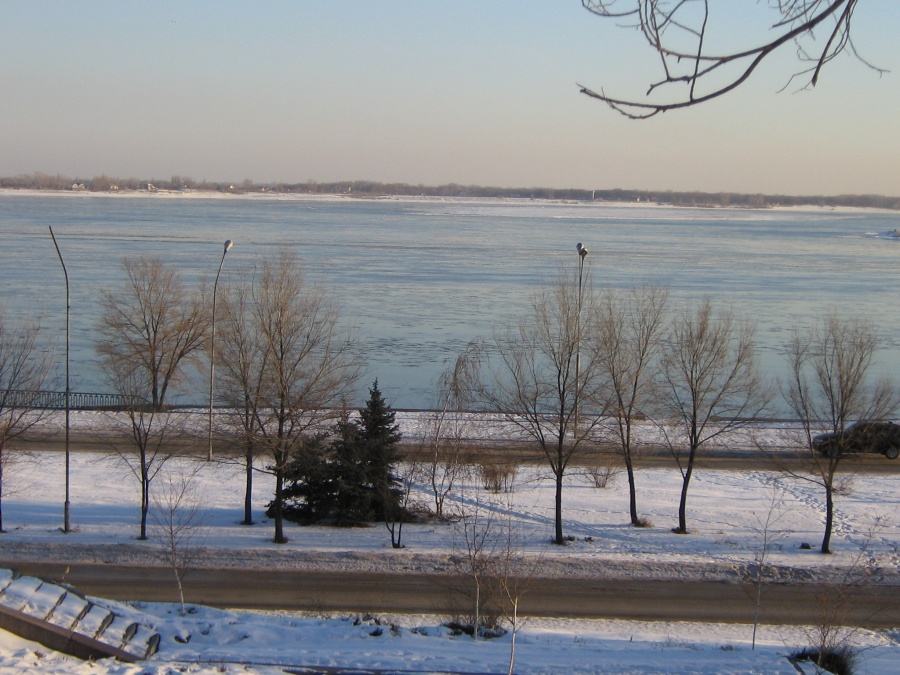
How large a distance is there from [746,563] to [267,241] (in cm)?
4902

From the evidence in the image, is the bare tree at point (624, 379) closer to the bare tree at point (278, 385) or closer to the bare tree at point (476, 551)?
the bare tree at point (476, 551)

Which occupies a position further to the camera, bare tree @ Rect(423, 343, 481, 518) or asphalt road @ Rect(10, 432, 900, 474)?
asphalt road @ Rect(10, 432, 900, 474)

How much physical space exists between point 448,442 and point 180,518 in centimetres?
544

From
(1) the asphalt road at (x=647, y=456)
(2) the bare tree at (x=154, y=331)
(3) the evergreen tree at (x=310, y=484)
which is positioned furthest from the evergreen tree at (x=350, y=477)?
(2) the bare tree at (x=154, y=331)

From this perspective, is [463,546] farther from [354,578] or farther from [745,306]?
[745,306]

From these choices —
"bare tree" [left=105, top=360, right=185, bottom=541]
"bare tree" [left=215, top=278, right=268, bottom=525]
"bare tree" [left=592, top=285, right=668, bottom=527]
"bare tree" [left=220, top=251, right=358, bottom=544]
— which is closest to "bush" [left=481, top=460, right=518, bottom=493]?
"bare tree" [left=592, top=285, right=668, bottom=527]

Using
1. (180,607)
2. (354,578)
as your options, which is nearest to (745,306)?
(354,578)

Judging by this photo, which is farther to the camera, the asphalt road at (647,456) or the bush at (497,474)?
the asphalt road at (647,456)

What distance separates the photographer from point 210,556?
45.3 feet

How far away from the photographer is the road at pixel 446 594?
1168 centimetres

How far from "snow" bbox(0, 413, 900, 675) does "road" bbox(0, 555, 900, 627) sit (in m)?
0.42

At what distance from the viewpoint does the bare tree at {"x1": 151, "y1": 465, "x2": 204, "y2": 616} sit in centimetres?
1271

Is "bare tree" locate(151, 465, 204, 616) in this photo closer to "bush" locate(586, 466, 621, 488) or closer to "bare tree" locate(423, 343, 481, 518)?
"bare tree" locate(423, 343, 481, 518)

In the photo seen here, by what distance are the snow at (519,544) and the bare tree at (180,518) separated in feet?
0.70
